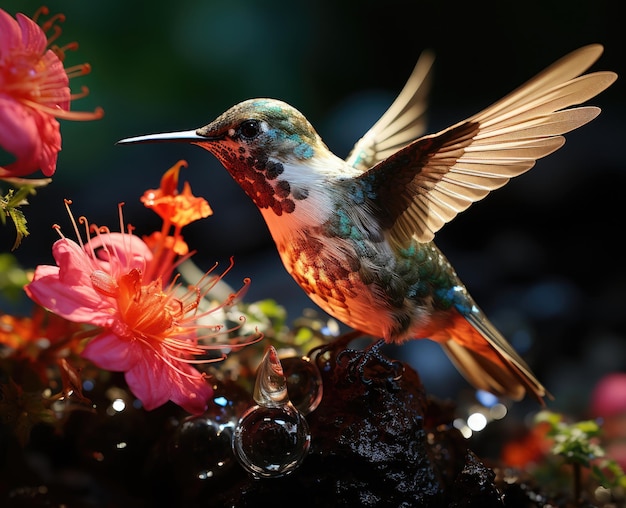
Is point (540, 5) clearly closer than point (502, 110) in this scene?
No

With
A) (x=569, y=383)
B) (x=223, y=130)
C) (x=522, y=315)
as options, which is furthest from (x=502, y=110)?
(x=522, y=315)

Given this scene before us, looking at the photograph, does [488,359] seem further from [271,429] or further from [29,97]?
[29,97]

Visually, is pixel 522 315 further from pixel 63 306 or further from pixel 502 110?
pixel 63 306

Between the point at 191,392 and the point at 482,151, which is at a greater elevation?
the point at 482,151

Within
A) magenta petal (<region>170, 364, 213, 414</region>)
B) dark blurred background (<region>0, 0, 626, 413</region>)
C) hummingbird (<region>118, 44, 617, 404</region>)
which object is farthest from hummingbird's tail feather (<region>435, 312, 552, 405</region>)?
dark blurred background (<region>0, 0, 626, 413</region>)

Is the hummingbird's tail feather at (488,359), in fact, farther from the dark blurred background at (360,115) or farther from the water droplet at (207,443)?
the dark blurred background at (360,115)

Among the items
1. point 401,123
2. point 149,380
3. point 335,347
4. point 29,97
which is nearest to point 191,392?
point 149,380
